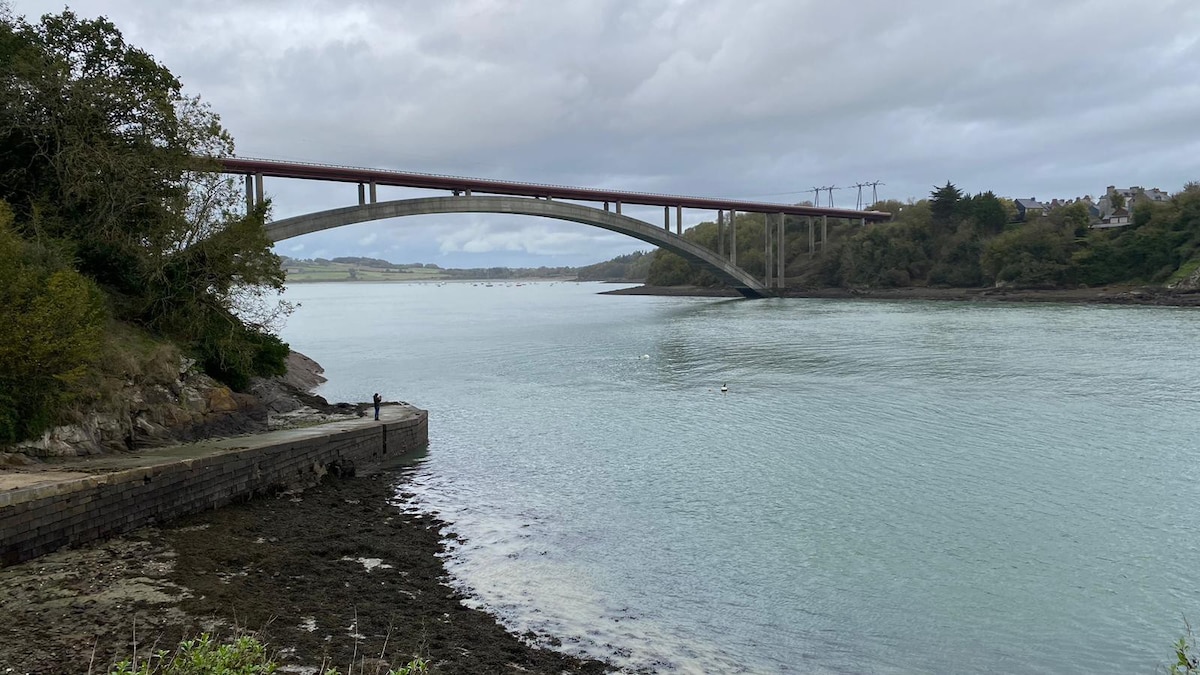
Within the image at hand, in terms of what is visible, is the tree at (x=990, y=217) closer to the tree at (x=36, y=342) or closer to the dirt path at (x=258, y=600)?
Result: the dirt path at (x=258, y=600)

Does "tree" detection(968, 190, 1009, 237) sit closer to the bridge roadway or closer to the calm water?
the bridge roadway

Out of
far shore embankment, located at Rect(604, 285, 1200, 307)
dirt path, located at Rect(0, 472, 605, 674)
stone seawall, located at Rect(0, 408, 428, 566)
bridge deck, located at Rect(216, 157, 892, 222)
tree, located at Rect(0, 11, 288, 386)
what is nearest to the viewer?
dirt path, located at Rect(0, 472, 605, 674)

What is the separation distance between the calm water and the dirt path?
30.6 inches

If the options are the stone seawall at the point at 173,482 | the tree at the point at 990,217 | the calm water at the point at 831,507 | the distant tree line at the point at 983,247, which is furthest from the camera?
the tree at the point at 990,217

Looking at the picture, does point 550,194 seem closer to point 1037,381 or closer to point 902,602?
point 1037,381

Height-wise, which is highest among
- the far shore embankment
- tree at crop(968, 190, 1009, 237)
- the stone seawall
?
tree at crop(968, 190, 1009, 237)

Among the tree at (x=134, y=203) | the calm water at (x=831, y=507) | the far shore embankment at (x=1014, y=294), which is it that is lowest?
the calm water at (x=831, y=507)

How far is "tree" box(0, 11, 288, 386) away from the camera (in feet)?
55.1

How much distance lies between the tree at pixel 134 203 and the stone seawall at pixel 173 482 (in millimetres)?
3461

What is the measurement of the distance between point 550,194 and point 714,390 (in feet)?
111

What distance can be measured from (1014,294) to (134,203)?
76202mm

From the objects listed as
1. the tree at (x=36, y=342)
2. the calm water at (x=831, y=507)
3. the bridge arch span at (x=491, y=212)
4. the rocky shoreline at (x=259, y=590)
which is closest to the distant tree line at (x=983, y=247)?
the bridge arch span at (x=491, y=212)

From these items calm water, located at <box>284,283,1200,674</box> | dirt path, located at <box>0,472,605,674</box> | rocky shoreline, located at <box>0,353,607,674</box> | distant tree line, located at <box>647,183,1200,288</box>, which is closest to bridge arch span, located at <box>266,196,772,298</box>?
calm water, located at <box>284,283,1200,674</box>

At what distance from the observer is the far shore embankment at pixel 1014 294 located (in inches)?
2525
